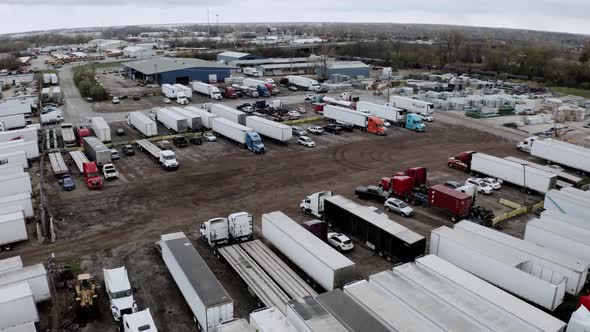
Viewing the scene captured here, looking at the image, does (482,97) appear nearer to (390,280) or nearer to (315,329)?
(390,280)

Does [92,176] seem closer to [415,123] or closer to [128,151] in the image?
[128,151]

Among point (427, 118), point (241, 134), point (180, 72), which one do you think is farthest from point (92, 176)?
point (180, 72)

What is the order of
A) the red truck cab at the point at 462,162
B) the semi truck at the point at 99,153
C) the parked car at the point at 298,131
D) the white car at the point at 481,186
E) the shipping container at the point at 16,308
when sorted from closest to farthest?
the shipping container at the point at 16,308 → the white car at the point at 481,186 → the red truck cab at the point at 462,162 → the semi truck at the point at 99,153 → the parked car at the point at 298,131

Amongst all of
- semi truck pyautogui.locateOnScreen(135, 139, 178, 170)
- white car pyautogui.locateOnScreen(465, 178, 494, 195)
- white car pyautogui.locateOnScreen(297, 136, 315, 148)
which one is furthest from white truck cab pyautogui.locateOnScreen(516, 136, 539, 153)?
semi truck pyautogui.locateOnScreen(135, 139, 178, 170)

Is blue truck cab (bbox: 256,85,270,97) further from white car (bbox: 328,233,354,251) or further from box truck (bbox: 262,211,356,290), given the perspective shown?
white car (bbox: 328,233,354,251)

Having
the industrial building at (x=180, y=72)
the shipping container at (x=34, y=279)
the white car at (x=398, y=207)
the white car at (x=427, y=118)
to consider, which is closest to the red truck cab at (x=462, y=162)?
the white car at (x=398, y=207)

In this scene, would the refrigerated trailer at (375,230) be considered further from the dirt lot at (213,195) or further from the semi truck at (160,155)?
the semi truck at (160,155)
